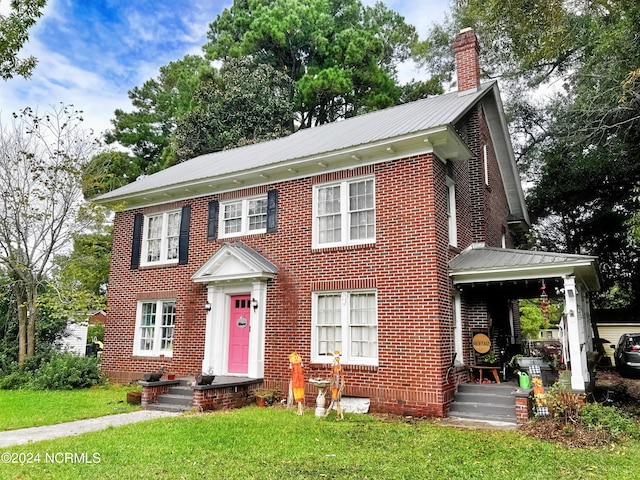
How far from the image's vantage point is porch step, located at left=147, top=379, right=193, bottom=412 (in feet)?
34.8

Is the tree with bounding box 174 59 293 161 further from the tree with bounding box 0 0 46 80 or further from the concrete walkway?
the concrete walkway

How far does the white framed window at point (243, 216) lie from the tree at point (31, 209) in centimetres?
624

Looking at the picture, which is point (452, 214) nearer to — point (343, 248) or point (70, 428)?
point (343, 248)

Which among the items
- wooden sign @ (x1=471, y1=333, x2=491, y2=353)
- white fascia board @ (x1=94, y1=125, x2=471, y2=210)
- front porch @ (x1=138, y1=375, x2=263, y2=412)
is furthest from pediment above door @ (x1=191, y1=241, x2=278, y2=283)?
wooden sign @ (x1=471, y1=333, x2=491, y2=353)

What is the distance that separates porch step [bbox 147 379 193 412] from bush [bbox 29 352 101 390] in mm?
4007

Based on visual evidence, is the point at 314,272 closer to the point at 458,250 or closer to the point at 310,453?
the point at 458,250

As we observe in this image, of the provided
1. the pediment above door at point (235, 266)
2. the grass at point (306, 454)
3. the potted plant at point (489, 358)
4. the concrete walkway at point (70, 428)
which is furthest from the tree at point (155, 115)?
the grass at point (306, 454)

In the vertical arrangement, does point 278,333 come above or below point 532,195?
below

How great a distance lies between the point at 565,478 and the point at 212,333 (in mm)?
8853

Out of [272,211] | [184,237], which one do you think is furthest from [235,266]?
[184,237]

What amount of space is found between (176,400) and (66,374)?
4.91 m

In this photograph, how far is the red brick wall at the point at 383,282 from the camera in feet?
31.3

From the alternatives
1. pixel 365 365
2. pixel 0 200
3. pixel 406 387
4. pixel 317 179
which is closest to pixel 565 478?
pixel 406 387

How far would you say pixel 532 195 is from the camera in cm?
2261
